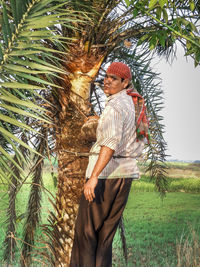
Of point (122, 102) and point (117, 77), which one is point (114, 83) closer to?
point (117, 77)

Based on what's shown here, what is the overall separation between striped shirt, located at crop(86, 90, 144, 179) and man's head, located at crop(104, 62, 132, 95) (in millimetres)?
54

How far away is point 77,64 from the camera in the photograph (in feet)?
10.5

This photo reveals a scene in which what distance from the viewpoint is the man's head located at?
263 cm

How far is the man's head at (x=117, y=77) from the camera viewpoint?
2635 mm

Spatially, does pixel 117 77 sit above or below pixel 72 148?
above

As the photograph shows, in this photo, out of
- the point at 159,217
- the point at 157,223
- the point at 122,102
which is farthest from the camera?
the point at 159,217

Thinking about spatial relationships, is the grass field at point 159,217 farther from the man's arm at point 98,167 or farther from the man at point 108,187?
the man's arm at point 98,167

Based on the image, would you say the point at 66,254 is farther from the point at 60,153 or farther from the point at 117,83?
the point at 117,83

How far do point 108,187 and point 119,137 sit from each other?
347mm

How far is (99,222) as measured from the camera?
257cm

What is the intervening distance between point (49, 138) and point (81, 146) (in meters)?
0.52

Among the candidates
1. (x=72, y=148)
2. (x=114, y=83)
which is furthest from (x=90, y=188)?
(x=72, y=148)

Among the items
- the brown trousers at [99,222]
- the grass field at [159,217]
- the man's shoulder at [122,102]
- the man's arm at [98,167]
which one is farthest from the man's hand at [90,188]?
the grass field at [159,217]

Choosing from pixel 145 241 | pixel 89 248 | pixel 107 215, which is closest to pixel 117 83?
pixel 107 215
